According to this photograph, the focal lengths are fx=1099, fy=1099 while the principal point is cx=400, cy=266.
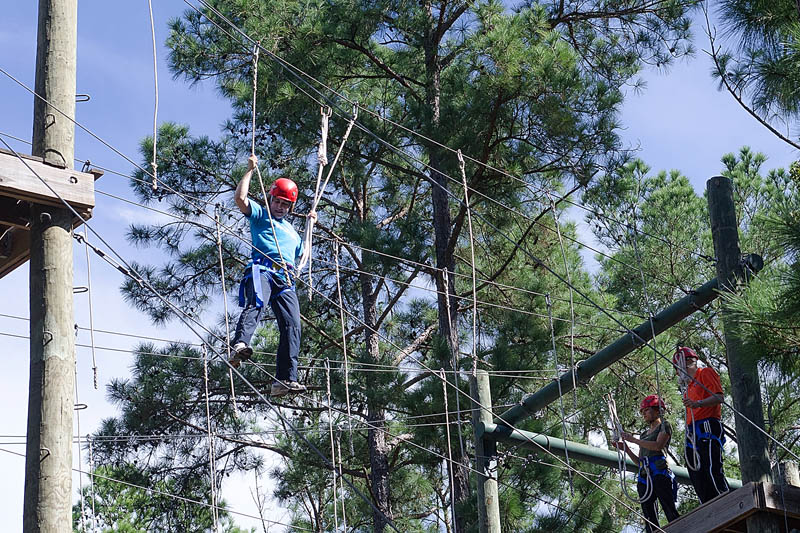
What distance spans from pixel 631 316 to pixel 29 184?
347 inches

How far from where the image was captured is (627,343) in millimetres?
7359

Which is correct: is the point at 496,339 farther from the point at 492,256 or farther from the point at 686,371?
the point at 686,371

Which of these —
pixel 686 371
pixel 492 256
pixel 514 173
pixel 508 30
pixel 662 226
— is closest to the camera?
pixel 686 371

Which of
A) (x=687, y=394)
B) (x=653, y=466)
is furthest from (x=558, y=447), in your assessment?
(x=687, y=394)

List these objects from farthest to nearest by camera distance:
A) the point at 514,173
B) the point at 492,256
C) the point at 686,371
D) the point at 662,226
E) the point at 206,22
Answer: the point at 662,226 → the point at 492,256 → the point at 206,22 → the point at 514,173 → the point at 686,371

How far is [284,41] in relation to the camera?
11672mm

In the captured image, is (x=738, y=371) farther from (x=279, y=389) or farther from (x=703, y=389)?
(x=279, y=389)

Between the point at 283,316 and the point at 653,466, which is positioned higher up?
the point at 283,316

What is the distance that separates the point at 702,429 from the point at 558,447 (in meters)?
1.80

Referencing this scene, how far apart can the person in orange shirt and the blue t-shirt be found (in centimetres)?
231

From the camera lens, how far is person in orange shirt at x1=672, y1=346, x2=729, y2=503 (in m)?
6.35

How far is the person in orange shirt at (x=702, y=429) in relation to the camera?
20.8ft

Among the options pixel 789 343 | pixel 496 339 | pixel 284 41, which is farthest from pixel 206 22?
pixel 789 343

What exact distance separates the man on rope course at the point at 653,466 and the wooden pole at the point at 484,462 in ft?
5.77
